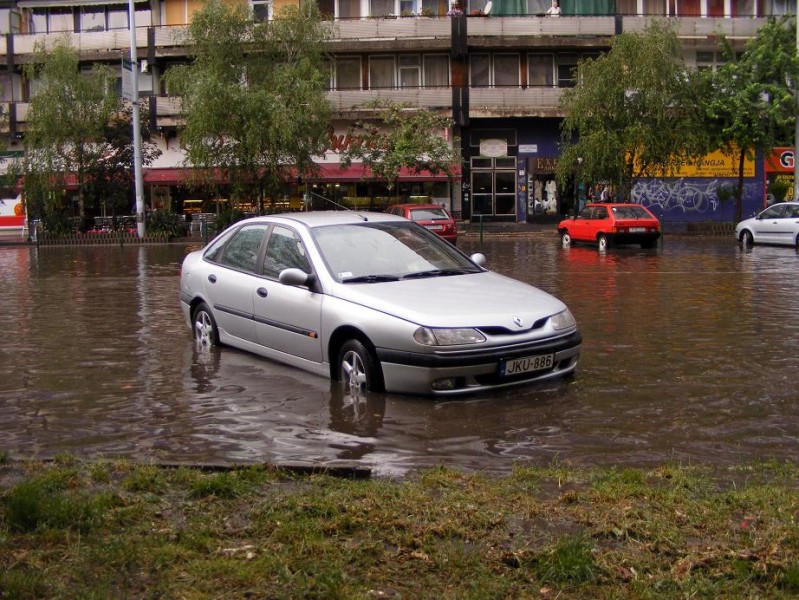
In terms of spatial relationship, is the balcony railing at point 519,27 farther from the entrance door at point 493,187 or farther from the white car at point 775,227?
the white car at point 775,227

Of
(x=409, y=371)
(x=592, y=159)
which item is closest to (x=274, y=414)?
(x=409, y=371)

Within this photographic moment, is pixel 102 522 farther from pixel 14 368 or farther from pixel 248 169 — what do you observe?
pixel 248 169

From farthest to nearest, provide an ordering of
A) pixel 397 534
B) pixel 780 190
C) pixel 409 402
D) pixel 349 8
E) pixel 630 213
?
pixel 349 8
pixel 780 190
pixel 630 213
pixel 409 402
pixel 397 534

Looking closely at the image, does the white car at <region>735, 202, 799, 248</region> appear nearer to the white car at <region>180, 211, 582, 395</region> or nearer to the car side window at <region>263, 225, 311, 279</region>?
the white car at <region>180, 211, 582, 395</region>

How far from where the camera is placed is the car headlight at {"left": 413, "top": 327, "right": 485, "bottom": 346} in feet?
24.1

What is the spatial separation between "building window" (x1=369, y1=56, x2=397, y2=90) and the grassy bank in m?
42.6

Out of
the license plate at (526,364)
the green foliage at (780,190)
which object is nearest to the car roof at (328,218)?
the license plate at (526,364)

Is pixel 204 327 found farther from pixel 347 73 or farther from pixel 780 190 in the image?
pixel 780 190

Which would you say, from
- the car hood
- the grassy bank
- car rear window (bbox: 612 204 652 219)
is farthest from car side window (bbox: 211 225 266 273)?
car rear window (bbox: 612 204 652 219)

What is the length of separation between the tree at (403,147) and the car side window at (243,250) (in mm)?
30966

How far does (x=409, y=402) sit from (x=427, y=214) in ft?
73.7

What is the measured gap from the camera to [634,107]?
3681cm

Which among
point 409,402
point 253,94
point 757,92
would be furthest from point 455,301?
point 757,92

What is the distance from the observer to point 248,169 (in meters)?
38.3
